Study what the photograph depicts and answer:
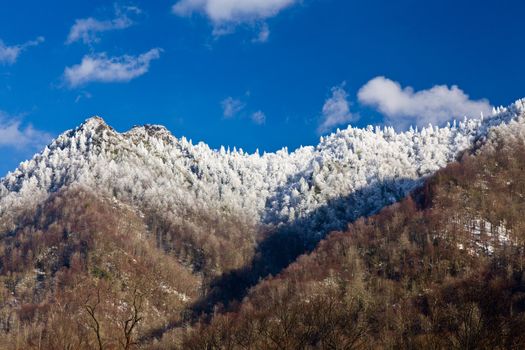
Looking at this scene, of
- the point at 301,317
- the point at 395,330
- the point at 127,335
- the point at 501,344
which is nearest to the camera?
the point at 127,335

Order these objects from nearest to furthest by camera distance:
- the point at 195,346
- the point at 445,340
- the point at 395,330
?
the point at 445,340, the point at 195,346, the point at 395,330

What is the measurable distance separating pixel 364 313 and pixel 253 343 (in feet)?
260

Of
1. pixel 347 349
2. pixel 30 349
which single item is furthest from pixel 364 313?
pixel 347 349

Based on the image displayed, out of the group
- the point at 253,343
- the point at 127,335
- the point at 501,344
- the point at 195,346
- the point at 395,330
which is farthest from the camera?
the point at 395,330

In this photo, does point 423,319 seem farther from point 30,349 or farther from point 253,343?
point 30,349

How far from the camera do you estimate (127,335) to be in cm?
3694

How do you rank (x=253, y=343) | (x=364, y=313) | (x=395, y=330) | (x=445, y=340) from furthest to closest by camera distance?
(x=364, y=313), (x=395, y=330), (x=253, y=343), (x=445, y=340)

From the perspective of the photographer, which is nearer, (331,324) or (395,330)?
(331,324)

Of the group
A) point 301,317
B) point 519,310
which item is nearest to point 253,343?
point 301,317

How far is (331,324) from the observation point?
65.9 metres

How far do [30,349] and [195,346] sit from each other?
56.0 metres

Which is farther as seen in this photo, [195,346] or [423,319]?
[423,319]

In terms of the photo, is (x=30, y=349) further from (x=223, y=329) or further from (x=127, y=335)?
(x=127, y=335)

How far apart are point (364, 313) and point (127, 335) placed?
554 ft
